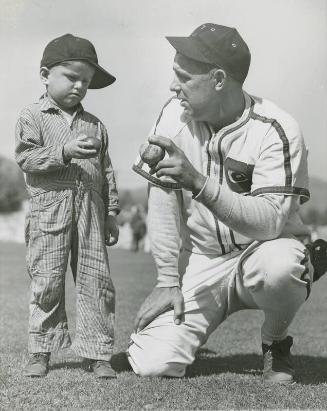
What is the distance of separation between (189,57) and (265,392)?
1720 mm

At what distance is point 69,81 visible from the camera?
376 centimetres

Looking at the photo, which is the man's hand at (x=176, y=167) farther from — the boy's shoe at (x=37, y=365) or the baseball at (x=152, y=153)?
the boy's shoe at (x=37, y=365)

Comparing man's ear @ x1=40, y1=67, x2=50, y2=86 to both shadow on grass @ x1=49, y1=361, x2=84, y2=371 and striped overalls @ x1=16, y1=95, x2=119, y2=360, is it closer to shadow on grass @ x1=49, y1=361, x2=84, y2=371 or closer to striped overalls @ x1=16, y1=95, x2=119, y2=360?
striped overalls @ x1=16, y1=95, x2=119, y2=360

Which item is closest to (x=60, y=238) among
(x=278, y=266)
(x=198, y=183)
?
(x=198, y=183)

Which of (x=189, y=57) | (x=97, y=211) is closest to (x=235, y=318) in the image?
(x=97, y=211)

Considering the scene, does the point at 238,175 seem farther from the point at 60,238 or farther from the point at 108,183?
the point at 60,238

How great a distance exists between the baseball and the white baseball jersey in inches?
21.8

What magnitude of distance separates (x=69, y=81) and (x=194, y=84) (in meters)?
0.70

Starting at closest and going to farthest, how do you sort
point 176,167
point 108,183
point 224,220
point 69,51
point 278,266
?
point 176,167 → point 224,220 → point 278,266 → point 69,51 → point 108,183

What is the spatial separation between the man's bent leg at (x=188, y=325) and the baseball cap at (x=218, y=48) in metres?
1.07

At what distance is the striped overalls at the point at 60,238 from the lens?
12.0ft

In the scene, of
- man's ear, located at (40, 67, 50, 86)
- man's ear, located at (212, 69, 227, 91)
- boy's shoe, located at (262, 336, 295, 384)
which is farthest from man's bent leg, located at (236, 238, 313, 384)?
man's ear, located at (40, 67, 50, 86)

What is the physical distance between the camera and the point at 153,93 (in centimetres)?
470

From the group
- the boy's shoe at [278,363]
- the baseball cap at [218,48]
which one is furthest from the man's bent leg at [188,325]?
the baseball cap at [218,48]
